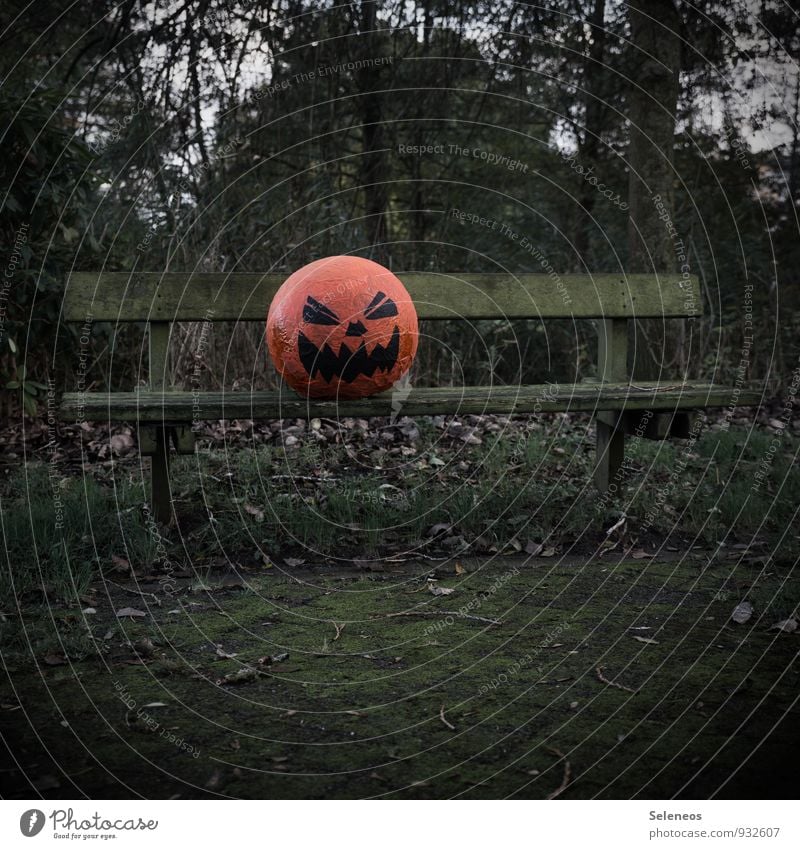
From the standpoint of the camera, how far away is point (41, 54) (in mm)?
8312

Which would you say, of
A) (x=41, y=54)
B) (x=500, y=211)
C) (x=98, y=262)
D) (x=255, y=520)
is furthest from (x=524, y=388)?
(x=41, y=54)

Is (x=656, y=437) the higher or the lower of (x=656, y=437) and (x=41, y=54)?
the lower

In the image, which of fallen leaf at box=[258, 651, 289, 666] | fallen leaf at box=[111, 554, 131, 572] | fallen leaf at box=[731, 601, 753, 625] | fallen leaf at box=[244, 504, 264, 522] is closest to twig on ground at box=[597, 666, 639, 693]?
fallen leaf at box=[731, 601, 753, 625]

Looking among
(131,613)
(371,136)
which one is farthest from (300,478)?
(371,136)

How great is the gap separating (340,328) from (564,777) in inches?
84.2

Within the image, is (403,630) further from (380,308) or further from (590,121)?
(590,121)

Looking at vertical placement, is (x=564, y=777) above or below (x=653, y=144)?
below

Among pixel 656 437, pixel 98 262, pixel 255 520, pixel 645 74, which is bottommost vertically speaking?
pixel 255 520

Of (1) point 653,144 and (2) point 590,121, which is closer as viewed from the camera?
(1) point 653,144

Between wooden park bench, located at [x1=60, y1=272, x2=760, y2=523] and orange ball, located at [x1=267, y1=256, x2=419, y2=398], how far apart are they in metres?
0.13

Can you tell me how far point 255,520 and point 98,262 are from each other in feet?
9.61

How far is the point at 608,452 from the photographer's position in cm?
472

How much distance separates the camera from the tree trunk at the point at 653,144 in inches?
269

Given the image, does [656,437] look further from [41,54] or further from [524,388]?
[41,54]
